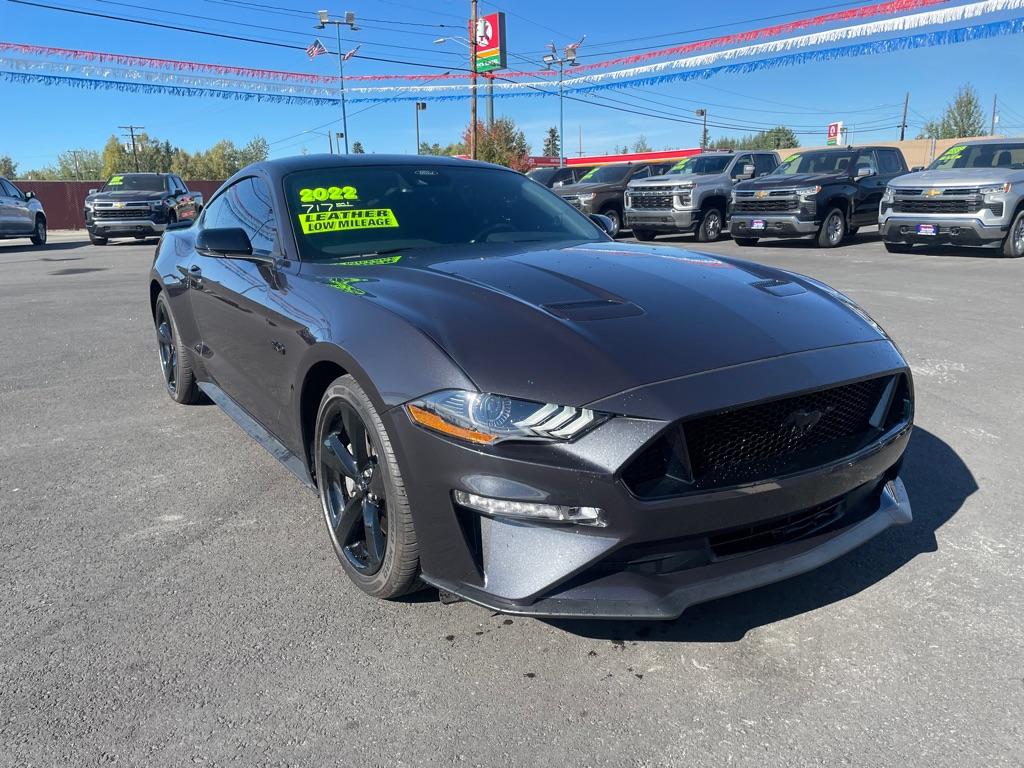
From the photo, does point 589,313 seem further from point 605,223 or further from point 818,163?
point 818,163

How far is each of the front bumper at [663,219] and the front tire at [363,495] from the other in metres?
14.6

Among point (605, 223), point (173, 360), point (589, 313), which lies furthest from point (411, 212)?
point (173, 360)

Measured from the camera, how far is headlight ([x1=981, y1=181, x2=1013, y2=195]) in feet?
38.4

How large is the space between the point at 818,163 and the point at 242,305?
14384mm

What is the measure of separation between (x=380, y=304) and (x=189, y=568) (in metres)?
1.30

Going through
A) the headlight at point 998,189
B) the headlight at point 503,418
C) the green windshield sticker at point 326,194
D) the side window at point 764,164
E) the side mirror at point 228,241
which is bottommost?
the headlight at point 503,418

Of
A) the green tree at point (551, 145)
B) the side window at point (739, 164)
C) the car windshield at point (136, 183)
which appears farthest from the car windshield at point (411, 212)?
the green tree at point (551, 145)

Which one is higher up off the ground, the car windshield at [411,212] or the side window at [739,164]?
the side window at [739,164]

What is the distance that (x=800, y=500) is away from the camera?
2.21m

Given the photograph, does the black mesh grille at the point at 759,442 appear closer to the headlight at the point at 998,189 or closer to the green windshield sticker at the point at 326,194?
the green windshield sticker at the point at 326,194

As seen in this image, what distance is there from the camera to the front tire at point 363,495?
2357 millimetres

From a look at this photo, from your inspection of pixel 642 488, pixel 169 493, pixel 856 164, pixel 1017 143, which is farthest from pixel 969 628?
pixel 856 164

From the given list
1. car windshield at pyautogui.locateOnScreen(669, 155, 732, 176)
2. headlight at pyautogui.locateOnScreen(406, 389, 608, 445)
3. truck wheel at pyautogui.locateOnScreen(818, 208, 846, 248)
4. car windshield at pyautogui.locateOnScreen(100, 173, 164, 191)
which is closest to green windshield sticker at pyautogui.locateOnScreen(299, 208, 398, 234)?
headlight at pyautogui.locateOnScreen(406, 389, 608, 445)

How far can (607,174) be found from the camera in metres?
19.2
